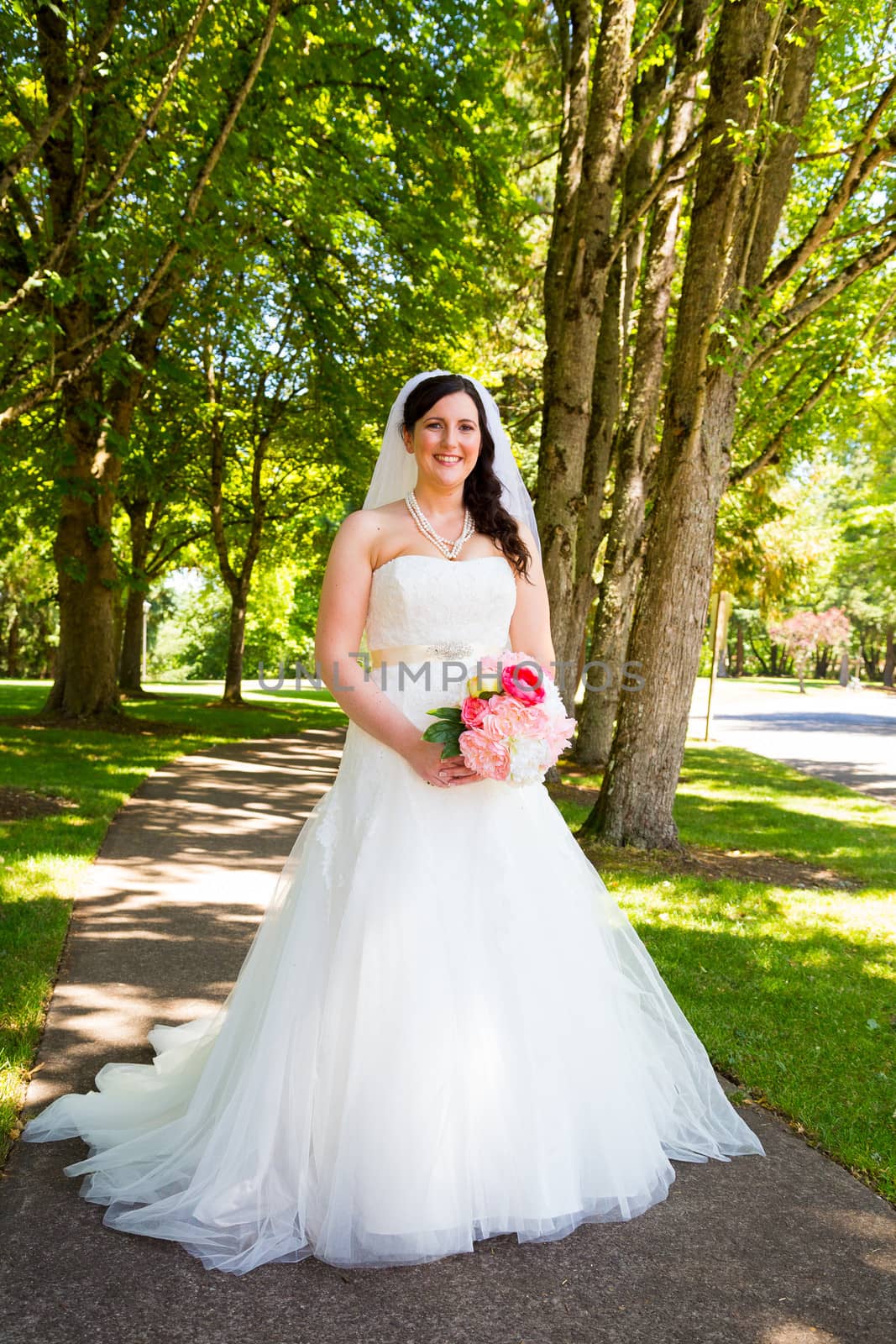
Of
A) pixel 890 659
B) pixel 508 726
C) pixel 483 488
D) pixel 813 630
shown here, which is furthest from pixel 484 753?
pixel 890 659

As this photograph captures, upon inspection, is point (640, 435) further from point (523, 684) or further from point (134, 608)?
point (134, 608)

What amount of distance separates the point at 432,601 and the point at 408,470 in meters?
0.86

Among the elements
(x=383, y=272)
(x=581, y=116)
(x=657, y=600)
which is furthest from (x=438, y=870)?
(x=383, y=272)

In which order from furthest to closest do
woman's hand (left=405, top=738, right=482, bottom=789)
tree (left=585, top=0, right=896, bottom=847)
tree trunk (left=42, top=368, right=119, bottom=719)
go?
1. tree trunk (left=42, top=368, right=119, bottom=719)
2. tree (left=585, top=0, right=896, bottom=847)
3. woman's hand (left=405, top=738, right=482, bottom=789)

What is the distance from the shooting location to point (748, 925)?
6723 mm

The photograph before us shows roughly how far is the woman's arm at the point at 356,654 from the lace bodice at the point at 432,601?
82mm

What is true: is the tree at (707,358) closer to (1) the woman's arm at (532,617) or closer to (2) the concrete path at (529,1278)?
(1) the woman's arm at (532,617)

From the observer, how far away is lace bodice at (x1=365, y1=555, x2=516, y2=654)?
3.46m

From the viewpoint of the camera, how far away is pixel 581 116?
35.8 ft

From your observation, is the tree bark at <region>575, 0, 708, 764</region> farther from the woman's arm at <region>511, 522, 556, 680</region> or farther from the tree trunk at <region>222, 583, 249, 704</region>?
the tree trunk at <region>222, 583, 249, 704</region>

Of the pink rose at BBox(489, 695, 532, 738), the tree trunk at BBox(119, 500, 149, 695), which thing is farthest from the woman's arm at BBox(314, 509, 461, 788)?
the tree trunk at BBox(119, 500, 149, 695)

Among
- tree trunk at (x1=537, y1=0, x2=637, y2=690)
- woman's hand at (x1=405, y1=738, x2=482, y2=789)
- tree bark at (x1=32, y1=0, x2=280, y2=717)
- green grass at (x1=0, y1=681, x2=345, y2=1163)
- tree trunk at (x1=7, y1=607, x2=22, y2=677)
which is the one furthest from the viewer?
tree trunk at (x1=7, y1=607, x2=22, y2=677)

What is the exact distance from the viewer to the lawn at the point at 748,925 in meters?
4.16

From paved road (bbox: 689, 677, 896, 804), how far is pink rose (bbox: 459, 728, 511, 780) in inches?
504
